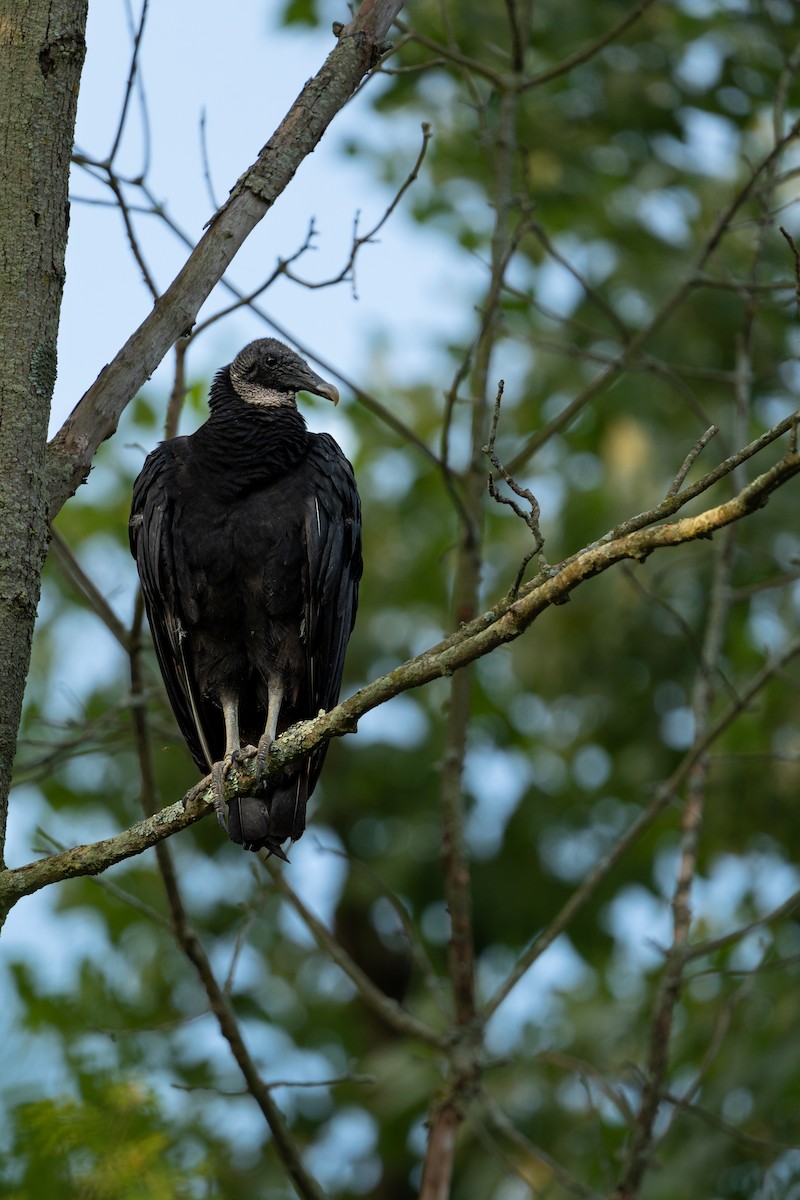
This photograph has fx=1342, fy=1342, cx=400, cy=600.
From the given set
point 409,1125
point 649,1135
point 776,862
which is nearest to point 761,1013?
point 776,862

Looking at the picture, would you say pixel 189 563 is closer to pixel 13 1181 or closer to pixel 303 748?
pixel 303 748

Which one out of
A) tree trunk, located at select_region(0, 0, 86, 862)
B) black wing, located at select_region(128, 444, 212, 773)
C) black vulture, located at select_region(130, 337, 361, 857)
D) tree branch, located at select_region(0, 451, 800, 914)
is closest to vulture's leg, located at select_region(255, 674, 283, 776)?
black vulture, located at select_region(130, 337, 361, 857)

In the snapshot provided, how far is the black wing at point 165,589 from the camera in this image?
12.0ft

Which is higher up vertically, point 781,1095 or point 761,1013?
point 761,1013

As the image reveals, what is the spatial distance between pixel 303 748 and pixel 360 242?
5.10ft

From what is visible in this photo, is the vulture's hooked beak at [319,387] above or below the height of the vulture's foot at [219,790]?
above

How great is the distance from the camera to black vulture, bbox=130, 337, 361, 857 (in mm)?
Answer: 3645

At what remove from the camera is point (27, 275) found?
2604 mm

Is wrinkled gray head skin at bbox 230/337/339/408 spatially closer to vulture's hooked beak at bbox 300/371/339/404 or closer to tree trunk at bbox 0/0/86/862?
vulture's hooked beak at bbox 300/371/339/404

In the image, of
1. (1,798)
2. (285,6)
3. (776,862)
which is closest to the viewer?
(1,798)

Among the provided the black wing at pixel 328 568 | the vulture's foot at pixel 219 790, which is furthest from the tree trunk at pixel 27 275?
the black wing at pixel 328 568

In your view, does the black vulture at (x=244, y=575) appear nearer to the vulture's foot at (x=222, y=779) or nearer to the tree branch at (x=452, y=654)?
the vulture's foot at (x=222, y=779)

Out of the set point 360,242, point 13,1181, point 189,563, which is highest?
point 360,242

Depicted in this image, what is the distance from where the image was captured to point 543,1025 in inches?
257
